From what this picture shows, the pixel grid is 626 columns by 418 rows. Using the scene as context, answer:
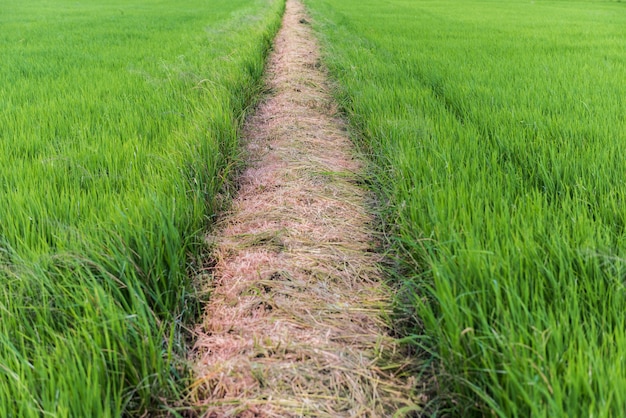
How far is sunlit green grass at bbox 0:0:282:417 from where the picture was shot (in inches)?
37.2

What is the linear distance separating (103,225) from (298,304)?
0.67 metres

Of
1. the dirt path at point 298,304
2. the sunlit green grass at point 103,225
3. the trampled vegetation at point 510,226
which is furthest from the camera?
the dirt path at point 298,304

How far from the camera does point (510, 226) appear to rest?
1.35m

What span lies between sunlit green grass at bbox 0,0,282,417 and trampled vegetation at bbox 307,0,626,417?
71 centimetres

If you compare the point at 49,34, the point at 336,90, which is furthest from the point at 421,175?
the point at 49,34

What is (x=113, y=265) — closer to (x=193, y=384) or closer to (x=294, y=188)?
(x=193, y=384)

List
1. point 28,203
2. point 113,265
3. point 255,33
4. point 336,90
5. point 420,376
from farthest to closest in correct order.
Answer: point 255,33 → point 336,90 → point 28,203 → point 113,265 → point 420,376

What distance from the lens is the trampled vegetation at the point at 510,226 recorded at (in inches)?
33.2

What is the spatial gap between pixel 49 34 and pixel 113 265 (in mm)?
7660

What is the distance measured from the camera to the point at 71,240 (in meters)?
1.28

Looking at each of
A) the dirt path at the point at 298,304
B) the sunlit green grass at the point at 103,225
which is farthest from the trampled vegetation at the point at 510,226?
the sunlit green grass at the point at 103,225

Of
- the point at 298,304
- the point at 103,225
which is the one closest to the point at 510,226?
the point at 298,304

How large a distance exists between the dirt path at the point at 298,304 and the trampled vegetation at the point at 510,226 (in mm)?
146

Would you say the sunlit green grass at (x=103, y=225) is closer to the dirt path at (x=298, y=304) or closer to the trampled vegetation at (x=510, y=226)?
the dirt path at (x=298, y=304)
